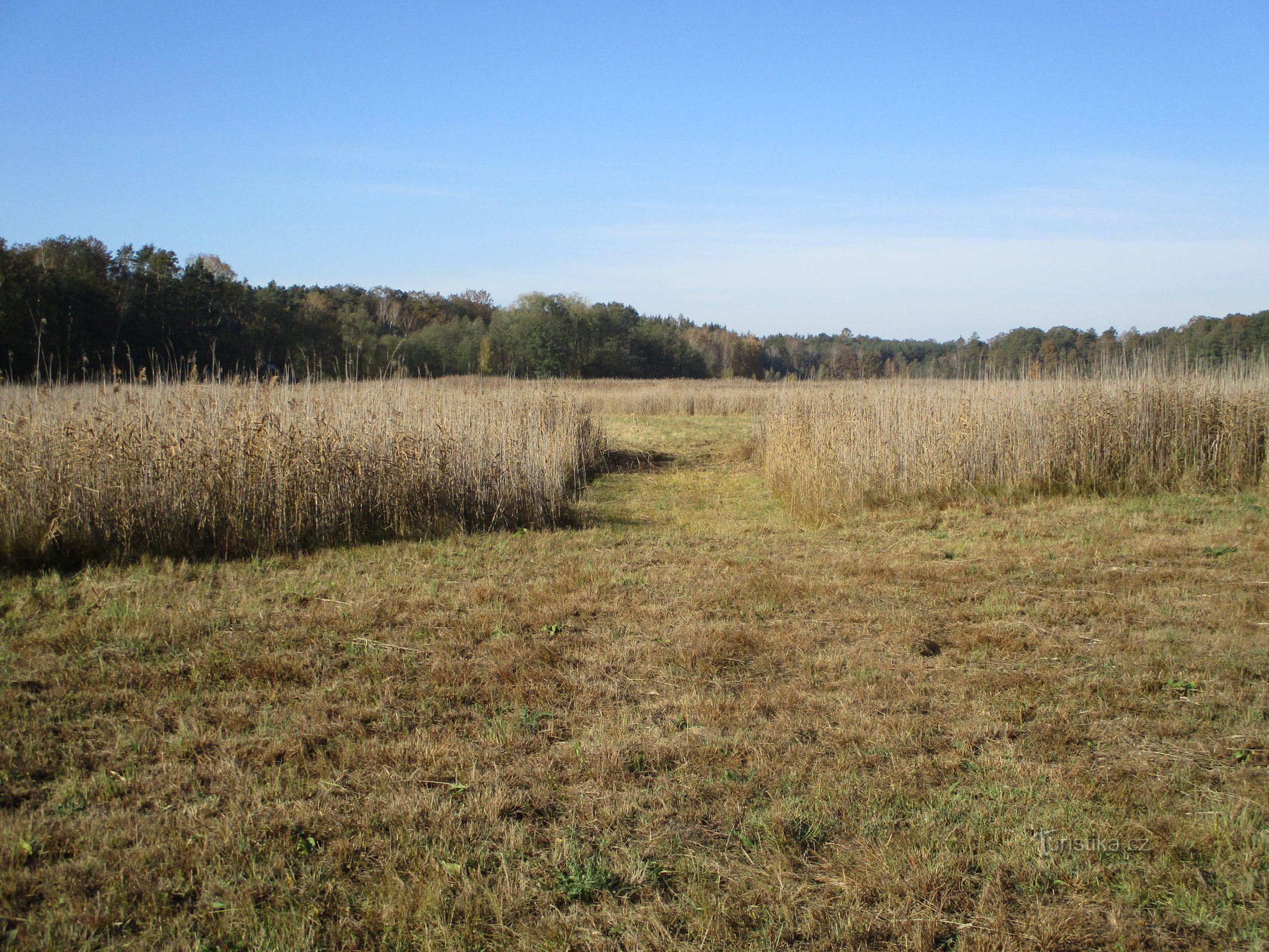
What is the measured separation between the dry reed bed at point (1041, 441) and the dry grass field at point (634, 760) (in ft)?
11.7

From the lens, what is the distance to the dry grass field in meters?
2.22

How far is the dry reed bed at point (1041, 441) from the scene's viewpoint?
9641mm

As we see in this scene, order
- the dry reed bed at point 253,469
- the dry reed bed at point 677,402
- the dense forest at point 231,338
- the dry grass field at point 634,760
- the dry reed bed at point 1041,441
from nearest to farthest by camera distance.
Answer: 1. the dry grass field at point 634,760
2. the dry reed bed at point 253,469
3. the dry reed bed at point 1041,441
4. the dense forest at point 231,338
5. the dry reed bed at point 677,402

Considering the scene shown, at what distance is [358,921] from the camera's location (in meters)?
2.18

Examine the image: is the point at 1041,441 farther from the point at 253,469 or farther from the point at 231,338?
the point at 231,338

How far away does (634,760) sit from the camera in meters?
3.12

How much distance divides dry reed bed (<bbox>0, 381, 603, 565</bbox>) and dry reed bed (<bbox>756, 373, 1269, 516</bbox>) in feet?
12.2

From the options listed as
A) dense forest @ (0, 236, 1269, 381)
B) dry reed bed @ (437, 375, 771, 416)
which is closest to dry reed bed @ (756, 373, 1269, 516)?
dense forest @ (0, 236, 1269, 381)

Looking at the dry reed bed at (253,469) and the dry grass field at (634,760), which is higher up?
the dry reed bed at (253,469)

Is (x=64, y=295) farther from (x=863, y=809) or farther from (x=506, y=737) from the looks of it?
(x=863, y=809)

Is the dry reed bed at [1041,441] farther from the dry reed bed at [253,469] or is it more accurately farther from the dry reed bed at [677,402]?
the dry reed bed at [677,402]

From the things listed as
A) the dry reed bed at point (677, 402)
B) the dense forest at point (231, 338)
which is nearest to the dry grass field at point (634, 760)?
the dense forest at point (231, 338)

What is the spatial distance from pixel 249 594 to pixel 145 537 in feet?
5.73

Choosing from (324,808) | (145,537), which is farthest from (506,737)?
(145,537)
